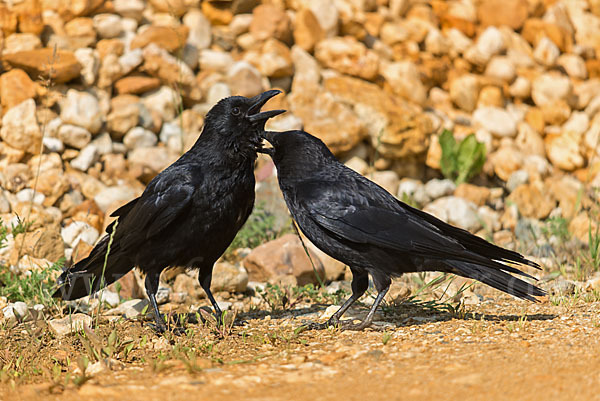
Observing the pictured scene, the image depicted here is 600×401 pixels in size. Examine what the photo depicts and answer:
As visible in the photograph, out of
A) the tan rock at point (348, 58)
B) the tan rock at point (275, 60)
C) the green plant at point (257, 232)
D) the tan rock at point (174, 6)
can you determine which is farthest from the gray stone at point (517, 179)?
the tan rock at point (174, 6)

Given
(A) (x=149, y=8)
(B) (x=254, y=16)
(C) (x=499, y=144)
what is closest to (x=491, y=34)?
(C) (x=499, y=144)

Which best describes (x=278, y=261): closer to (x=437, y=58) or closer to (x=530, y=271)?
(x=530, y=271)

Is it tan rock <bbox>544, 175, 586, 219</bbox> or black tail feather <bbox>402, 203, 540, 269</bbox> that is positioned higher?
black tail feather <bbox>402, 203, 540, 269</bbox>

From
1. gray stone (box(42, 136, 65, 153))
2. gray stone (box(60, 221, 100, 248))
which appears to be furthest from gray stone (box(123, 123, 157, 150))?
gray stone (box(60, 221, 100, 248))

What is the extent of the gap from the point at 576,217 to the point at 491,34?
3455 mm

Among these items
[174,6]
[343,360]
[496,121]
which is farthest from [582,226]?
[174,6]

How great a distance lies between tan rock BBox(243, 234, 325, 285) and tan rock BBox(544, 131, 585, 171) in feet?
14.5

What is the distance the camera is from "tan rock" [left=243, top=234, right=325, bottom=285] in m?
5.88

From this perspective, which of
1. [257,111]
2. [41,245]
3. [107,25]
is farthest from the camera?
[107,25]

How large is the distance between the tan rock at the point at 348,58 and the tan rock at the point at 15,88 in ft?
11.3

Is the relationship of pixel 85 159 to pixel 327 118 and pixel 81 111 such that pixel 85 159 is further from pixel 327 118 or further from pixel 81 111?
pixel 327 118

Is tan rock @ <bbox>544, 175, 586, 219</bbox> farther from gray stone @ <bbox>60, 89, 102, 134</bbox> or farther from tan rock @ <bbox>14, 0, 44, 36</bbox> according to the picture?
tan rock @ <bbox>14, 0, 44, 36</bbox>

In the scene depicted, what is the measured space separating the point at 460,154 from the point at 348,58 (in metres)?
1.81

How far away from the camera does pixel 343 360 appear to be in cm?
349
